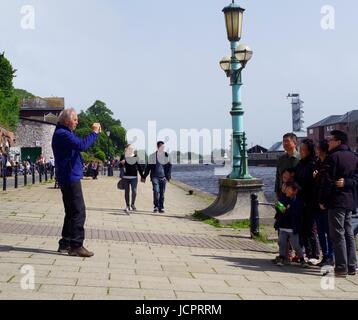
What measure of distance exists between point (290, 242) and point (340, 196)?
45.5 inches

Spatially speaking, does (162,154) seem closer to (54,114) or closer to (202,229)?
(202,229)

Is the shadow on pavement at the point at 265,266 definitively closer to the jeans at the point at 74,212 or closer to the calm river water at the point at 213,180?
the jeans at the point at 74,212

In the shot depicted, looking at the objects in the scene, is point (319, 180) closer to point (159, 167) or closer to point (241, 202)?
point (241, 202)

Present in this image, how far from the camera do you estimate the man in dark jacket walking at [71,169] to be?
20.2ft

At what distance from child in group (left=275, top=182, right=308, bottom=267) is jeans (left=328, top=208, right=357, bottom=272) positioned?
2.04 ft

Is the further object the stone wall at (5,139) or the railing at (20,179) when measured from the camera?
the stone wall at (5,139)

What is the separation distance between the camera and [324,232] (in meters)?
6.64

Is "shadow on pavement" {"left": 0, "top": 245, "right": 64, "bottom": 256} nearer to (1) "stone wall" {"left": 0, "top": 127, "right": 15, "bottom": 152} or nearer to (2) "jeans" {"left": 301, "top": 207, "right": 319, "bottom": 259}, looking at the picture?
(2) "jeans" {"left": 301, "top": 207, "right": 319, "bottom": 259}

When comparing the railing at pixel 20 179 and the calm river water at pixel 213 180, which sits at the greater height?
the railing at pixel 20 179

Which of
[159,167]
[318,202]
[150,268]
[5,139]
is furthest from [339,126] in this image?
[150,268]

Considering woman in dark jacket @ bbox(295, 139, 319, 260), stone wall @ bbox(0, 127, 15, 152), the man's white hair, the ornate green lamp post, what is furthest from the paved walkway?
stone wall @ bbox(0, 127, 15, 152)

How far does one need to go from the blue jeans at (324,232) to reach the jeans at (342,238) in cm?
41

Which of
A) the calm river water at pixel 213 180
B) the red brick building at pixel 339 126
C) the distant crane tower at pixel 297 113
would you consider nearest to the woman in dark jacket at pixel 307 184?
the calm river water at pixel 213 180
